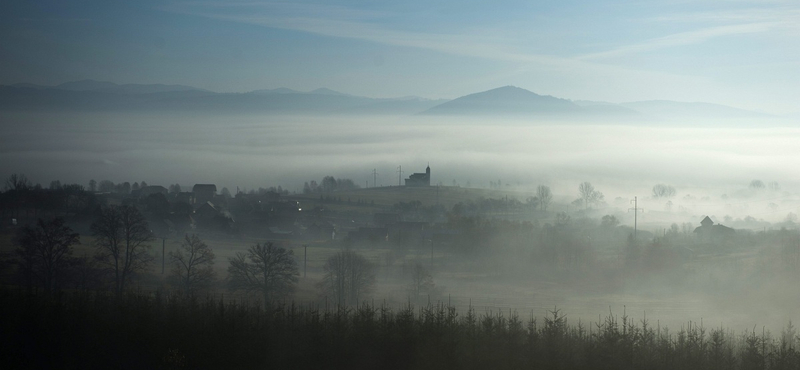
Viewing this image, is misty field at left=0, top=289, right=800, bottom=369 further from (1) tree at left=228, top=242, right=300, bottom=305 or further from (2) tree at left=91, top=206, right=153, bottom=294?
(2) tree at left=91, top=206, right=153, bottom=294

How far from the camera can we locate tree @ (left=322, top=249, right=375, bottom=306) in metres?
27.0

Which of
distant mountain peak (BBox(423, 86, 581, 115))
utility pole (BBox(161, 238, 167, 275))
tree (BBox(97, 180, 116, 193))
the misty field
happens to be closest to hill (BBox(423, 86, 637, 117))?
distant mountain peak (BBox(423, 86, 581, 115))

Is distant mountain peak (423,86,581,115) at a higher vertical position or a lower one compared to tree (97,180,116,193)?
higher

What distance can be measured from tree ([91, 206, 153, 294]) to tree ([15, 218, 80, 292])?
1.23m

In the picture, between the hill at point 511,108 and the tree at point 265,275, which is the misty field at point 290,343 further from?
the hill at point 511,108

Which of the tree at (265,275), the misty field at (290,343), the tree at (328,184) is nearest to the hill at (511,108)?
the tree at (328,184)

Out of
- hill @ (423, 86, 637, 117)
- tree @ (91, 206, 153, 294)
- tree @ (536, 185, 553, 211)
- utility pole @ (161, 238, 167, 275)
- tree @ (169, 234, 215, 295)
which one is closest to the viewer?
tree @ (169, 234, 215, 295)

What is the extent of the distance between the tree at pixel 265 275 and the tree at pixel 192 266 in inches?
38.0

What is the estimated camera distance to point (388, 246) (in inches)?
1516

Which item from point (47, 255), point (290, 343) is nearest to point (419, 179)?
point (47, 255)

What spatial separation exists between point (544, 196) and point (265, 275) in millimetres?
44815

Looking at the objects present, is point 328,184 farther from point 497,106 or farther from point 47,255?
point 497,106

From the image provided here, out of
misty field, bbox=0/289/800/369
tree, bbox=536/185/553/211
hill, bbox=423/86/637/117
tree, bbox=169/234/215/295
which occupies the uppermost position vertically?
Answer: hill, bbox=423/86/637/117

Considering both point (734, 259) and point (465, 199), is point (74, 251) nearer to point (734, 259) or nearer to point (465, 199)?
point (734, 259)
